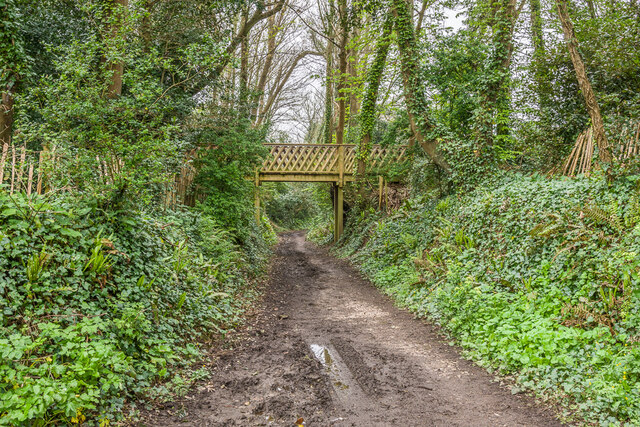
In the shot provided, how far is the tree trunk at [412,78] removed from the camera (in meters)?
10.6

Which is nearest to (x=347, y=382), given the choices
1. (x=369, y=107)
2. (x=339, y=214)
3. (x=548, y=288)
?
(x=548, y=288)

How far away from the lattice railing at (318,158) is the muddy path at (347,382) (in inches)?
384

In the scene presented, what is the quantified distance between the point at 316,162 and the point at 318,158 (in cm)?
24

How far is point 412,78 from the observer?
10.8m

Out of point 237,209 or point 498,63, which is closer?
point 498,63

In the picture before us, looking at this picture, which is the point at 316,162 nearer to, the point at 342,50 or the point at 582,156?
the point at 342,50

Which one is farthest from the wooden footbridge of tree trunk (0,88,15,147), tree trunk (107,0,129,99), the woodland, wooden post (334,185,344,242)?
tree trunk (0,88,15,147)

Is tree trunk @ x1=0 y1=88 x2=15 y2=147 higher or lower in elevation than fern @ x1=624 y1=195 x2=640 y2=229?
higher

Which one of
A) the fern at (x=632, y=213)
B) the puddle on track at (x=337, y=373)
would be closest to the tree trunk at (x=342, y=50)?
the fern at (x=632, y=213)

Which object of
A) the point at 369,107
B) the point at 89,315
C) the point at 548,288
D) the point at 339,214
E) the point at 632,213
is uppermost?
the point at 369,107

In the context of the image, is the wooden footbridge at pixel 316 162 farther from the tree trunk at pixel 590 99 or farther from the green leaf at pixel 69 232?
the green leaf at pixel 69 232

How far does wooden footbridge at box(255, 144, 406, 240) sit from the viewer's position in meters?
16.0

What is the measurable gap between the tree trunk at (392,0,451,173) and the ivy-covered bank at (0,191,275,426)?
7.46 meters

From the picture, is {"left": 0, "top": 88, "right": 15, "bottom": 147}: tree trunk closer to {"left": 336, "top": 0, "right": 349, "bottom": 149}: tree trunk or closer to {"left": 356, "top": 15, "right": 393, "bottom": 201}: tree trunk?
{"left": 336, "top": 0, "right": 349, "bottom": 149}: tree trunk
